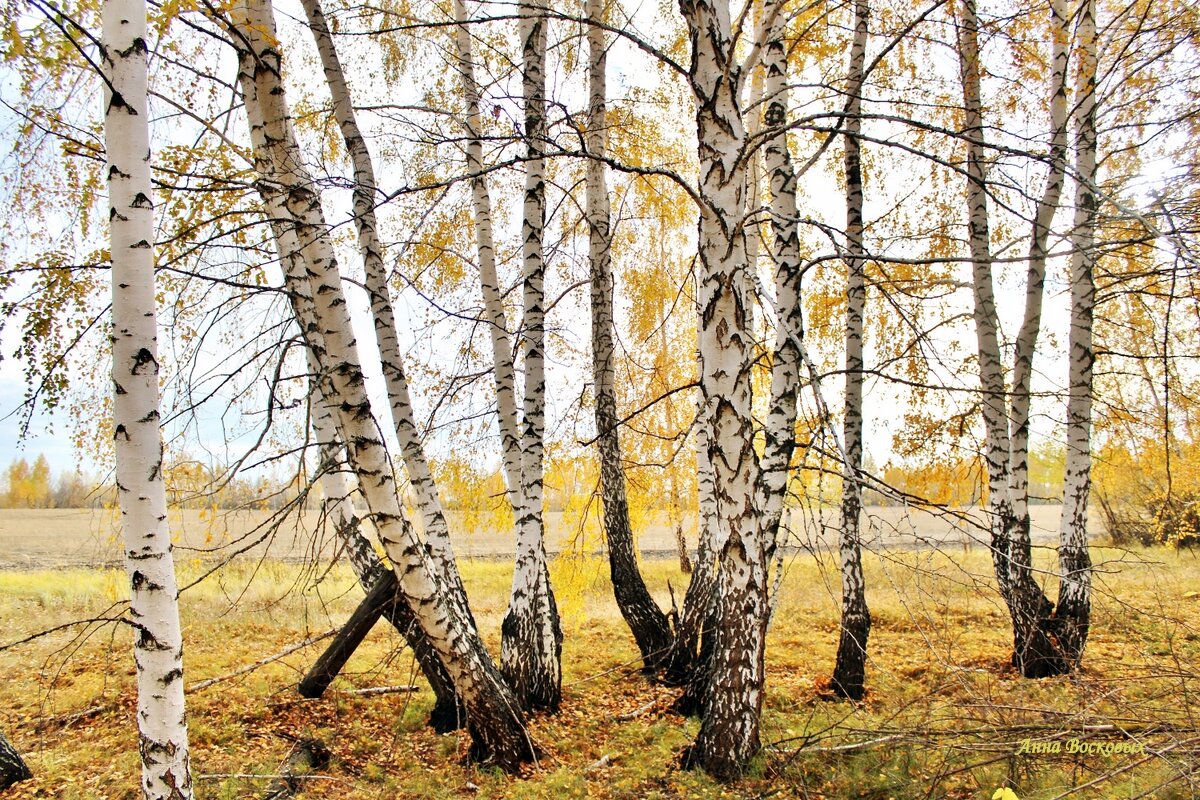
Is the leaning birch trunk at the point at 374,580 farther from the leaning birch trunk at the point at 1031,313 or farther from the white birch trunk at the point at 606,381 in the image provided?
the leaning birch trunk at the point at 1031,313

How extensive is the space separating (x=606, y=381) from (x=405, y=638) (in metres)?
3.09

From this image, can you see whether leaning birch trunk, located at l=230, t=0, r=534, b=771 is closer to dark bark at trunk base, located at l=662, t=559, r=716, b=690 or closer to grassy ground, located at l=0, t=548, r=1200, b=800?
grassy ground, located at l=0, t=548, r=1200, b=800

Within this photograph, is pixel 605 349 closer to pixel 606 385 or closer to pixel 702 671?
pixel 606 385

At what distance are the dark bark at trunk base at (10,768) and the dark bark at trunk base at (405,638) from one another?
6.14ft

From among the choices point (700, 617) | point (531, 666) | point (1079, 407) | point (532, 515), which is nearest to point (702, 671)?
point (700, 617)

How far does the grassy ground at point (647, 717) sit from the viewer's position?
322cm

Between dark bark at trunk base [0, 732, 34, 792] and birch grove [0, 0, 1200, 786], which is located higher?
birch grove [0, 0, 1200, 786]

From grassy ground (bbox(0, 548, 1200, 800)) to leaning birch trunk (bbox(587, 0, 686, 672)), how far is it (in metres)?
0.66

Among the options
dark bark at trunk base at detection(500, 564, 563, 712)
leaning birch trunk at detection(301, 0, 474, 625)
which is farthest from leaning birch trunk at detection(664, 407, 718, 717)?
leaning birch trunk at detection(301, 0, 474, 625)

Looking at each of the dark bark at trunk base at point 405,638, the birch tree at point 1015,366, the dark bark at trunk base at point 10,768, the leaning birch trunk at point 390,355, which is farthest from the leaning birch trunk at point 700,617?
the dark bark at trunk base at point 10,768

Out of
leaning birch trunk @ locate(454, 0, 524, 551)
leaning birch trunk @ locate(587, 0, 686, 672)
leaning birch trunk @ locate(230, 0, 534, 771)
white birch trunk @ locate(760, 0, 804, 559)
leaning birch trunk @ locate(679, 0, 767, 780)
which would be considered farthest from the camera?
leaning birch trunk @ locate(587, 0, 686, 672)

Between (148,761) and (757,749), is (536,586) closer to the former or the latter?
(757,749)

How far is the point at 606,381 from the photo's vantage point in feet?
22.6

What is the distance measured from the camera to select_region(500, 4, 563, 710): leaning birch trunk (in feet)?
19.1
